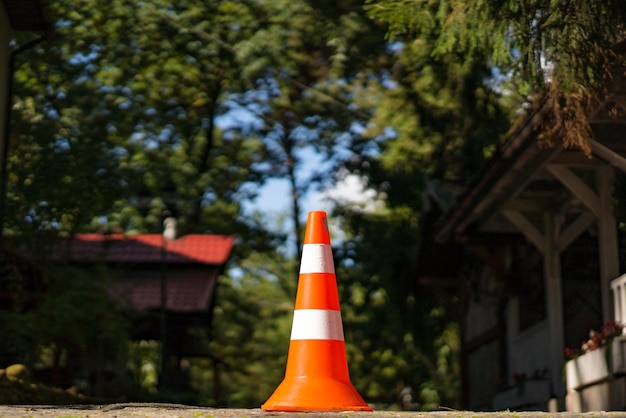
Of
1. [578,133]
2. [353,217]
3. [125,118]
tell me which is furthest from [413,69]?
[578,133]

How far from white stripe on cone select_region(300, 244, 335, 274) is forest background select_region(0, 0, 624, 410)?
10.9 meters

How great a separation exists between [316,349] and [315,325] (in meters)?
0.16

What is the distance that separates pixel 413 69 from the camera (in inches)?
1129

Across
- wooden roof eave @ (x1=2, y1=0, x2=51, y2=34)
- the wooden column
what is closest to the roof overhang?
the wooden column

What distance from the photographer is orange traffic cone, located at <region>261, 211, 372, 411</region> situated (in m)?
7.89

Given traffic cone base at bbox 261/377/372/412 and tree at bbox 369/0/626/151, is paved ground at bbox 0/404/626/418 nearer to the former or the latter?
traffic cone base at bbox 261/377/372/412

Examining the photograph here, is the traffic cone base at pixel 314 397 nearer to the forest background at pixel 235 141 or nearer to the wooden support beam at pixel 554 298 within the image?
the wooden support beam at pixel 554 298

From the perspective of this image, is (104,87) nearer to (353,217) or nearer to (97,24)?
(97,24)

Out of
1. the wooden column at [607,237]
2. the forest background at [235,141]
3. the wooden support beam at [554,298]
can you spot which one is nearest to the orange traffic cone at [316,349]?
the wooden column at [607,237]

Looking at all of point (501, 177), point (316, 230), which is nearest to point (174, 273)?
point (501, 177)

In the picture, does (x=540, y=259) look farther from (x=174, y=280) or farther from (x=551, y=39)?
(x=174, y=280)

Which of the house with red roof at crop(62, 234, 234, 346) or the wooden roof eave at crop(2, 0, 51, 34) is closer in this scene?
the wooden roof eave at crop(2, 0, 51, 34)

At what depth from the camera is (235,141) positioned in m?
35.1

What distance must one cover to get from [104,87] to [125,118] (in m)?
0.86
